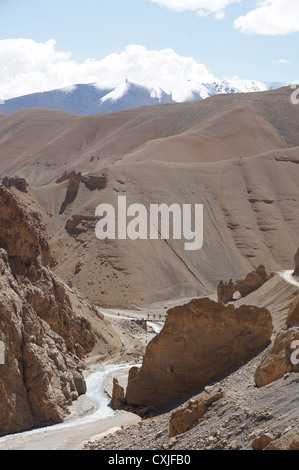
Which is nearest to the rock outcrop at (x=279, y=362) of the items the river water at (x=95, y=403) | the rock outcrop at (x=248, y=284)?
the river water at (x=95, y=403)

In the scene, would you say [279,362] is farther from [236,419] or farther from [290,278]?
[290,278]

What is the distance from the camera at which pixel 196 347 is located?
84.2 ft

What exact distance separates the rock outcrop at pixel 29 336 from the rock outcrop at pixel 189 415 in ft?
23.9

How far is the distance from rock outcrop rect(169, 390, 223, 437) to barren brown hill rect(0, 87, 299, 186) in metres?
107

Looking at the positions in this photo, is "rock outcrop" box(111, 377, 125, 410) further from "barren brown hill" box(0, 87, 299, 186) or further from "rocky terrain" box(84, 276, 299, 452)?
"barren brown hill" box(0, 87, 299, 186)

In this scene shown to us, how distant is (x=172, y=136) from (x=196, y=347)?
115648 mm

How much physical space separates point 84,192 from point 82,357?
183 feet

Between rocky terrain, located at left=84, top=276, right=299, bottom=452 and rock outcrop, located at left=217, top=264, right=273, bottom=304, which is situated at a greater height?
rocky terrain, located at left=84, top=276, right=299, bottom=452

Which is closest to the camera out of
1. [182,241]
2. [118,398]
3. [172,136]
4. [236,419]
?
[236,419]

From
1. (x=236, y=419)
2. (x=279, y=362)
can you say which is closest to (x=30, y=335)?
(x=279, y=362)

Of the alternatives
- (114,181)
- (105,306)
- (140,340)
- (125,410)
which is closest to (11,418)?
(125,410)

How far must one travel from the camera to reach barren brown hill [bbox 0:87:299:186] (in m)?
139

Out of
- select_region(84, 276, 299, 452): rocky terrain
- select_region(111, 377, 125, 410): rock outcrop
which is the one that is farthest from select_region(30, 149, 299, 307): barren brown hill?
select_region(84, 276, 299, 452): rocky terrain

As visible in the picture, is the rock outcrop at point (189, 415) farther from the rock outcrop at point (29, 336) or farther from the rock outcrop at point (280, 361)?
the rock outcrop at point (29, 336)
